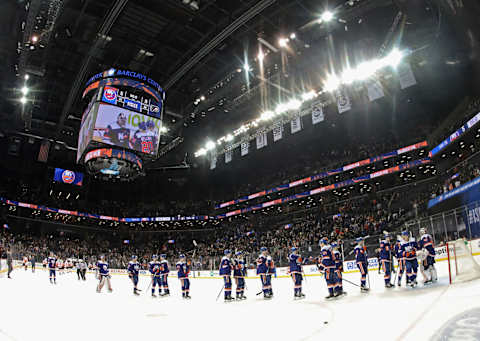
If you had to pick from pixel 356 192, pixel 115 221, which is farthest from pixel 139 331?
pixel 115 221

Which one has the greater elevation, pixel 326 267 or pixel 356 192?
pixel 356 192

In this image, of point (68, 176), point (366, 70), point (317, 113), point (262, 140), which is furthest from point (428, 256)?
→ point (68, 176)

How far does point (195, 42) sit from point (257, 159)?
928 inches

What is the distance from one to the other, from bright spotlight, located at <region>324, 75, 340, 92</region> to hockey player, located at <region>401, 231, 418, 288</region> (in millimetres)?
12680

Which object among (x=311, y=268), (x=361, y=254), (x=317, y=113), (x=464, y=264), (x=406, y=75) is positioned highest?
(x=406, y=75)

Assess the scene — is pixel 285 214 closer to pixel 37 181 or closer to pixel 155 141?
pixel 155 141

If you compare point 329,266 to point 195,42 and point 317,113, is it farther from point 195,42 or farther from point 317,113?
point 317,113

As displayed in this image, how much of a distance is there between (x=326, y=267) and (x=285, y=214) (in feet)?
93.7

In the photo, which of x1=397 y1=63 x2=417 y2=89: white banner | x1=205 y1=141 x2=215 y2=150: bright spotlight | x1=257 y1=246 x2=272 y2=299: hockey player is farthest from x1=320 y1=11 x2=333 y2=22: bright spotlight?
x1=205 y1=141 x2=215 y2=150: bright spotlight

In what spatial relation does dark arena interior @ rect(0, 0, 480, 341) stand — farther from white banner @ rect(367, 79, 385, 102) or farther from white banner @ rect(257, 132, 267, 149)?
white banner @ rect(257, 132, 267, 149)

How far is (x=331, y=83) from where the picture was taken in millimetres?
20234

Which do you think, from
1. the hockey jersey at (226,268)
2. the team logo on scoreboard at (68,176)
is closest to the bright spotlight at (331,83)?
the hockey jersey at (226,268)

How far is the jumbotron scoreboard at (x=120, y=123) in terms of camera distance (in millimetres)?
17422

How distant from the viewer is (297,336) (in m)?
5.21
